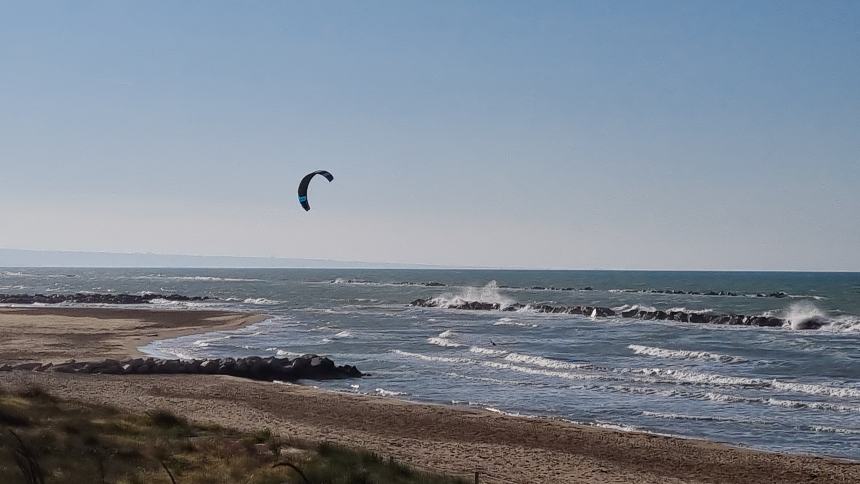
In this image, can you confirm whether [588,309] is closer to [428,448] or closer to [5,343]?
[5,343]

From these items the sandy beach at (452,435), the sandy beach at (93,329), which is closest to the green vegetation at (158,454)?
the sandy beach at (452,435)

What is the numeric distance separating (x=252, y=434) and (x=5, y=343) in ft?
87.9

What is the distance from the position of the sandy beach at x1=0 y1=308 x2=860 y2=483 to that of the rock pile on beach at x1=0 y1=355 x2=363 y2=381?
1111 millimetres

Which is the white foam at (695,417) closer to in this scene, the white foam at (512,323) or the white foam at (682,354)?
the white foam at (682,354)

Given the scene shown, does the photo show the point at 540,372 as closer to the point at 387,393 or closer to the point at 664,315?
the point at 387,393

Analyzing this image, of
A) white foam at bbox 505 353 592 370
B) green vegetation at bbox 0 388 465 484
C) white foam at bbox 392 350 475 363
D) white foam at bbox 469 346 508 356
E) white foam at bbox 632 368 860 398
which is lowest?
white foam at bbox 392 350 475 363

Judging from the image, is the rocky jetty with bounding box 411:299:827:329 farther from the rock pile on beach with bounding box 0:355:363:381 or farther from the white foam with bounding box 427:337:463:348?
the rock pile on beach with bounding box 0:355:363:381

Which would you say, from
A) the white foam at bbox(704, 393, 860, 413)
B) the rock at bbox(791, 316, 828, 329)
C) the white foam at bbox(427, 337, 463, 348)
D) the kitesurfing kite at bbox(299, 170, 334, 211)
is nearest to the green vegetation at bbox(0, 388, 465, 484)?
the kitesurfing kite at bbox(299, 170, 334, 211)

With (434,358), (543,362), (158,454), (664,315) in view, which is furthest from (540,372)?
(664,315)

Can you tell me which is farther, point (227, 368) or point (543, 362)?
point (543, 362)

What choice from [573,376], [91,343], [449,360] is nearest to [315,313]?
[91,343]

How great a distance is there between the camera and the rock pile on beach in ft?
87.4

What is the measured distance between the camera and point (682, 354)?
34219mm

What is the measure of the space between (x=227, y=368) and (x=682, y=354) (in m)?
18.8
